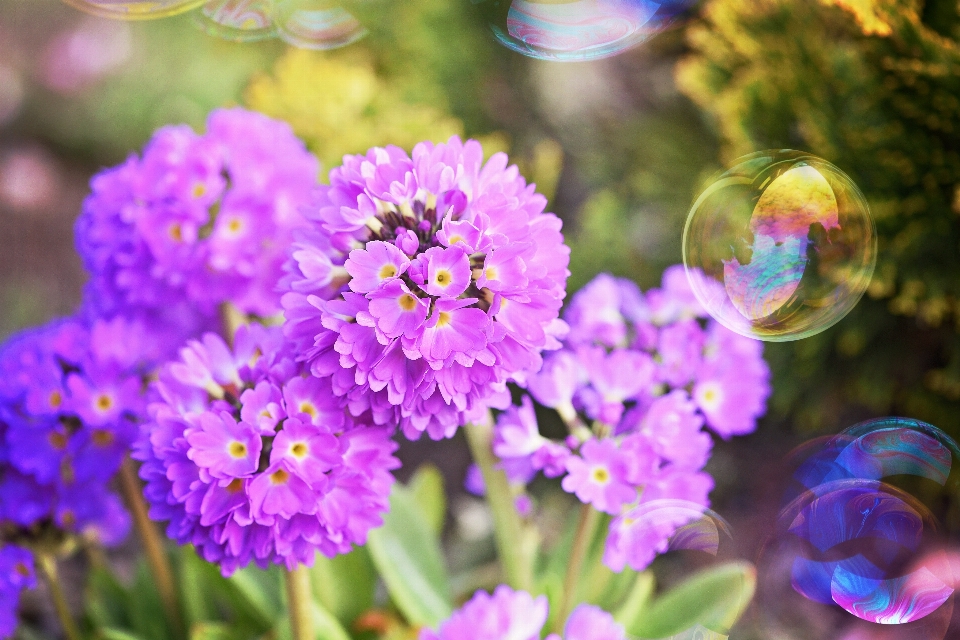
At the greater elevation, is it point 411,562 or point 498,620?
point 498,620

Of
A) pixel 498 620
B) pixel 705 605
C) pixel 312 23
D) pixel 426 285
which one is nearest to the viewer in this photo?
pixel 426 285

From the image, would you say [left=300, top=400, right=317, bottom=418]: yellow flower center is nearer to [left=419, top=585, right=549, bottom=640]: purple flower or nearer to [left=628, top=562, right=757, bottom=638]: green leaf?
[left=419, top=585, right=549, bottom=640]: purple flower

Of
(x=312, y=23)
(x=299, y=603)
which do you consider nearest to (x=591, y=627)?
(x=299, y=603)

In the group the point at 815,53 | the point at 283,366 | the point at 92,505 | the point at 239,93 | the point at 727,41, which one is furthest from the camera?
the point at 239,93

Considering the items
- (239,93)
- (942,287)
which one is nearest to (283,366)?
(942,287)

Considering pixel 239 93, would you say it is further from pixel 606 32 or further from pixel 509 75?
pixel 606 32

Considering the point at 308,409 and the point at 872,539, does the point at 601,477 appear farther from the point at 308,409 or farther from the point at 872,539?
the point at 872,539
